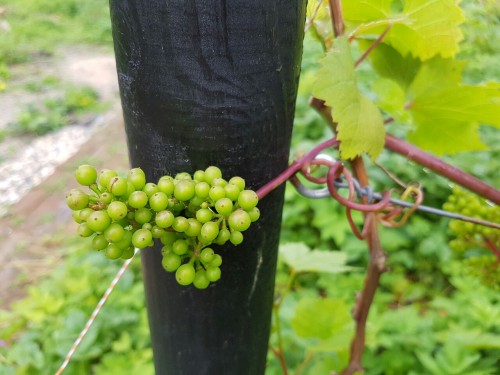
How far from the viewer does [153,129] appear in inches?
20.7

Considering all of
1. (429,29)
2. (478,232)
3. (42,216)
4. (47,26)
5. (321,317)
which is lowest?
(42,216)

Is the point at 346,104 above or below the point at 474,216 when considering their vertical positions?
above

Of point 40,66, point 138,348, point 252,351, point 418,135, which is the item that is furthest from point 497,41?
point 40,66

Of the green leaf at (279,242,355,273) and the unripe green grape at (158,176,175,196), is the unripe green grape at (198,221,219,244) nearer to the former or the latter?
the unripe green grape at (158,176,175,196)

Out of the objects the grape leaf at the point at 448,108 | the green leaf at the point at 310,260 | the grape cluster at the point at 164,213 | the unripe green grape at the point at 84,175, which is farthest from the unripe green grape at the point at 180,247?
the green leaf at the point at 310,260

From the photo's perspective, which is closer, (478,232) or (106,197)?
(106,197)

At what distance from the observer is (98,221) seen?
0.42 meters

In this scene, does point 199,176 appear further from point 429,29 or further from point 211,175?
point 429,29

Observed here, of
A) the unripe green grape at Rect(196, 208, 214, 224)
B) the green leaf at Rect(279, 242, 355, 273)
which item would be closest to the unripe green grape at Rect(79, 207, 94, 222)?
the unripe green grape at Rect(196, 208, 214, 224)

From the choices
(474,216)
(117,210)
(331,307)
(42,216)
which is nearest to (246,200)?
(117,210)

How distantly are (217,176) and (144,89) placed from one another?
13 centimetres

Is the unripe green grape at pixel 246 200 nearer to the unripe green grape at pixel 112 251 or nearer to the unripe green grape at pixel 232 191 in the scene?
the unripe green grape at pixel 232 191

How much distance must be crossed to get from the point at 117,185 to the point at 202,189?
0.08 m

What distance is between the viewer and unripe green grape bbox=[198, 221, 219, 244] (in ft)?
1.43
